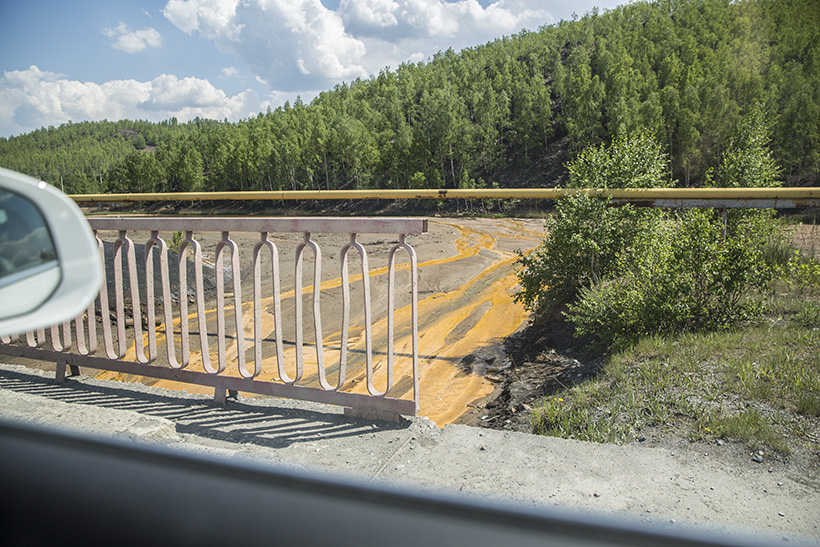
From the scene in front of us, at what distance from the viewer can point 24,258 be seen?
1303 millimetres

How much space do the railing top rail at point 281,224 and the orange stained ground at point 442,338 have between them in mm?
2263

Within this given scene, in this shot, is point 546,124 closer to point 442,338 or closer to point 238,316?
point 442,338

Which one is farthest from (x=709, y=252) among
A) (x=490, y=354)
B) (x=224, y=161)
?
(x=224, y=161)

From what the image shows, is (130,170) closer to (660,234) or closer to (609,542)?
(660,234)

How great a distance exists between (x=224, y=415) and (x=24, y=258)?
2.56m

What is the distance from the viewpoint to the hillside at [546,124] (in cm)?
2631

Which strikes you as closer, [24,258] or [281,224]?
[24,258]

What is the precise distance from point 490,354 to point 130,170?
3637 cm

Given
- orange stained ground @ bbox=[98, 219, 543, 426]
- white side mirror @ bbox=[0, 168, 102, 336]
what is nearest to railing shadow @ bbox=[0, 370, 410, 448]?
orange stained ground @ bbox=[98, 219, 543, 426]

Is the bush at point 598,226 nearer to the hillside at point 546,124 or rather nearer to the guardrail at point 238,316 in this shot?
the guardrail at point 238,316

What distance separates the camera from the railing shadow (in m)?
3.27

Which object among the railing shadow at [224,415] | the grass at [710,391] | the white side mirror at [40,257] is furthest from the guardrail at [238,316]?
the white side mirror at [40,257]

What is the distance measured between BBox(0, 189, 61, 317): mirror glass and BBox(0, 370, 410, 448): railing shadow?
6.65 ft

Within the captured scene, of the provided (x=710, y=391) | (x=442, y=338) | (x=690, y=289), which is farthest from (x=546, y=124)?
(x=710, y=391)
